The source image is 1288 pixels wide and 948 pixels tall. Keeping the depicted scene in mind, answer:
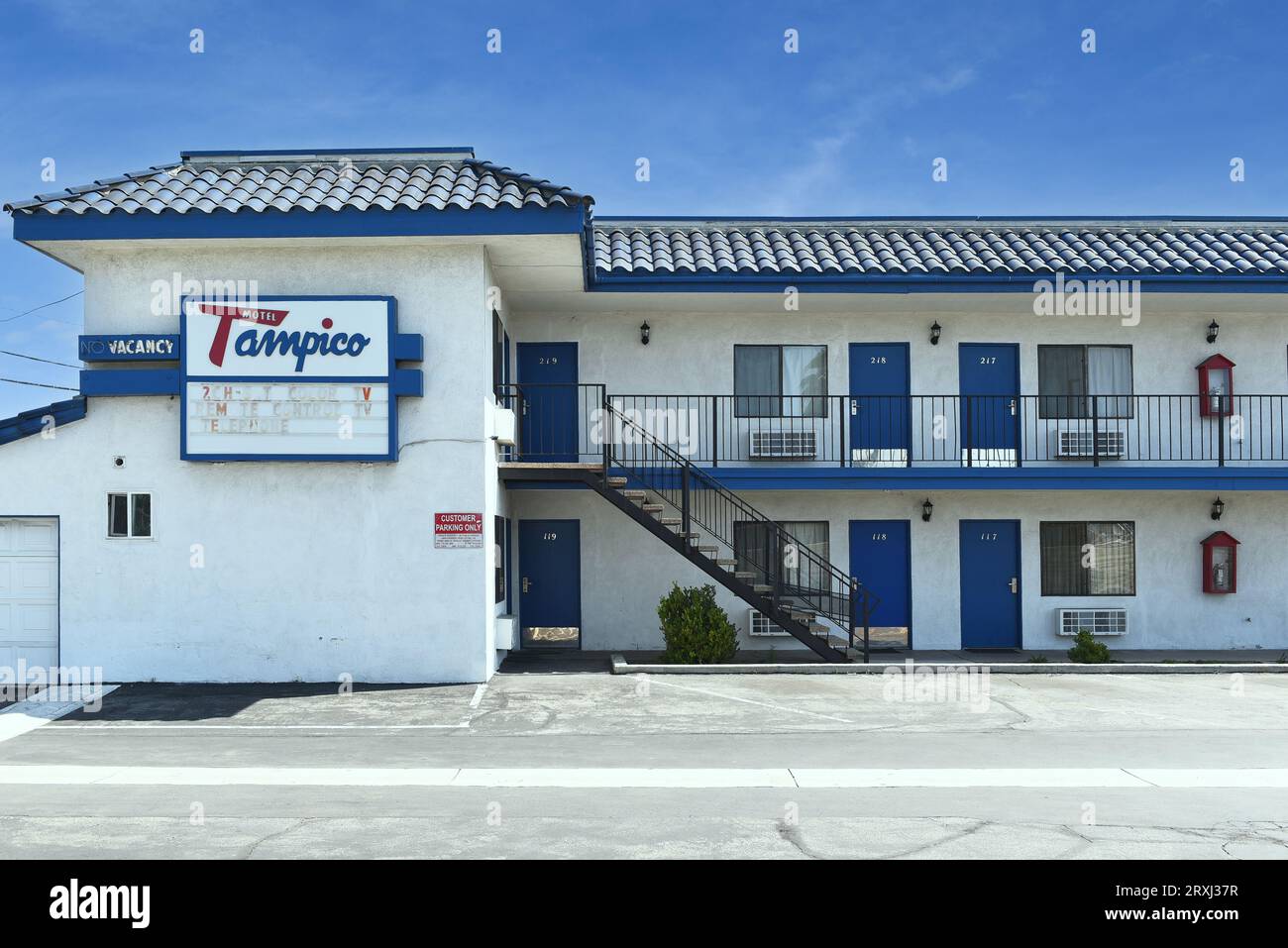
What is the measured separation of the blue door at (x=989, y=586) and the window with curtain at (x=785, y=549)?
8.60 feet

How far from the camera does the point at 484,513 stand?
15789 millimetres

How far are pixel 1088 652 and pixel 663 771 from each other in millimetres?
A: 10615

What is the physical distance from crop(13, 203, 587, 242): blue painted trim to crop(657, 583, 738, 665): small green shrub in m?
6.25

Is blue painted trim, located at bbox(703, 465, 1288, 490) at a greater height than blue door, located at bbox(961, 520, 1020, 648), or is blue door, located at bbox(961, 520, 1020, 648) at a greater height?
blue painted trim, located at bbox(703, 465, 1288, 490)

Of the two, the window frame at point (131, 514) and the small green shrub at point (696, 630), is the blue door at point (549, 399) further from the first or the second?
the window frame at point (131, 514)

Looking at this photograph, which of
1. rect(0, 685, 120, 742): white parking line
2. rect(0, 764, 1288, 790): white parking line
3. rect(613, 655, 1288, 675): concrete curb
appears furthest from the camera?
rect(613, 655, 1288, 675): concrete curb

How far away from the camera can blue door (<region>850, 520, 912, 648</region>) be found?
20.4 m

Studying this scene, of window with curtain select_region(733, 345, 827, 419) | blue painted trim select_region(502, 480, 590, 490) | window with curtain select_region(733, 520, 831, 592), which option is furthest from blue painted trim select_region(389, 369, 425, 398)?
window with curtain select_region(733, 345, 827, 419)

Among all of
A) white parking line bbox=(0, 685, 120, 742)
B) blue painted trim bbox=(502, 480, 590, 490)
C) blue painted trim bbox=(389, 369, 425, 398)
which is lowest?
white parking line bbox=(0, 685, 120, 742)

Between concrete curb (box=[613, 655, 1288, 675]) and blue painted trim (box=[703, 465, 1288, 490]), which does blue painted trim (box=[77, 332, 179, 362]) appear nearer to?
concrete curb (box=[613, 655, 1288, 675])

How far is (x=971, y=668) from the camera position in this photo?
17703mm

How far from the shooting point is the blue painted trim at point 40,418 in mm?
15648

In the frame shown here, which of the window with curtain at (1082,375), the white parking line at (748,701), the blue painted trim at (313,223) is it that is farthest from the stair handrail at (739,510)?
the window with curtain at (1082,375)

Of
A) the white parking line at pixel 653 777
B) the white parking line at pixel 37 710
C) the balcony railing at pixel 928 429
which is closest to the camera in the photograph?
the white parking line at pixel 653 777
